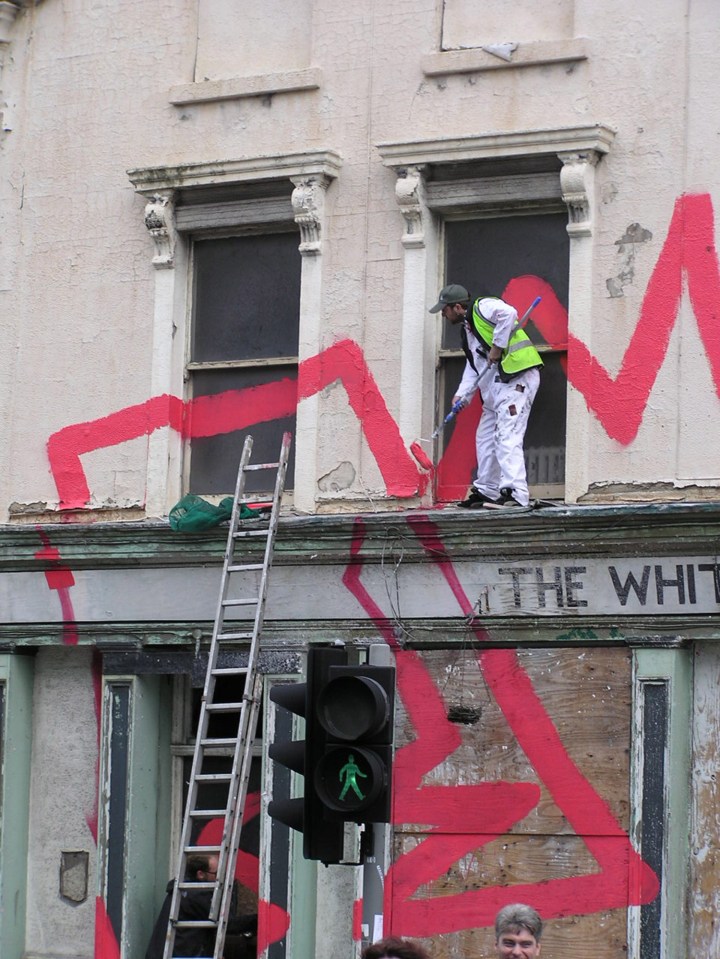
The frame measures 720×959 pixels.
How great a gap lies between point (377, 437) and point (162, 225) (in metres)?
2.42

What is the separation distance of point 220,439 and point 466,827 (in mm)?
3589

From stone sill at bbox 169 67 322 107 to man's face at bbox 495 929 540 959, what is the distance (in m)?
7.60

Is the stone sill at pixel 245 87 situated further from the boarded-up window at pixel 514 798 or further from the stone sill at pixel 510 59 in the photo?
the boarded-up window at pixel 514 798

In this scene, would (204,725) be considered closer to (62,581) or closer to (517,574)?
(62,581)

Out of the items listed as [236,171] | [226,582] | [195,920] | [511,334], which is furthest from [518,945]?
[236,171]

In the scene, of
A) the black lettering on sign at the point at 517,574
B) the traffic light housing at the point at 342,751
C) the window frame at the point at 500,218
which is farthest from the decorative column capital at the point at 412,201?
the traffic light housing at the point at 342,751

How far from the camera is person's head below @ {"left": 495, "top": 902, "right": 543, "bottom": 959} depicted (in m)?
10.4

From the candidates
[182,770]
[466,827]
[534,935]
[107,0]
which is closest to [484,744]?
[466,827]

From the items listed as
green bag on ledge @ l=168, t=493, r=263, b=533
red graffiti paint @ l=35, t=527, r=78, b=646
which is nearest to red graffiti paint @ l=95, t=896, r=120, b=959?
red graffiti paint @ l=35, t=527, r=78, b=646

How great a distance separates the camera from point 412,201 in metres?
15.4

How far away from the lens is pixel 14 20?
17250 mm

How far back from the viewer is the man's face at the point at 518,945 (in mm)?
10414

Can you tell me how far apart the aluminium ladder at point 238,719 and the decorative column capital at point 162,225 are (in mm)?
1624

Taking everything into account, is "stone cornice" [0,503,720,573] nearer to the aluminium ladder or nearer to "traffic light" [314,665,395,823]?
the aluminium ladder
